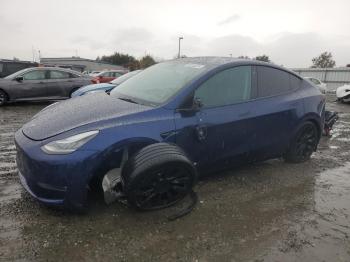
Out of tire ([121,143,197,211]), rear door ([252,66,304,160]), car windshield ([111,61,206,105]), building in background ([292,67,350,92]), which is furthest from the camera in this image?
building in background ([292,67,350,92])

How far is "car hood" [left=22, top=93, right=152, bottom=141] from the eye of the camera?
3.30m

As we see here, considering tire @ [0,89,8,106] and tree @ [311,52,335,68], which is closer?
tire @ [0,89,8,106]

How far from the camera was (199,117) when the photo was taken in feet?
12.6

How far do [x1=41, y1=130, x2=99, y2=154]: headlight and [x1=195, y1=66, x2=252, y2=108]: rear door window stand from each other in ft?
4.56

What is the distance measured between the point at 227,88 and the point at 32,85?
988cm

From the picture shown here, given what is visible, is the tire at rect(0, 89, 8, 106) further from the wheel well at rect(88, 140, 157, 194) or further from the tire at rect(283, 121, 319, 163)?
the tire at rect(283, 121, 319, 163)

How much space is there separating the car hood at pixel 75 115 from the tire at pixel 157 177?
56cm

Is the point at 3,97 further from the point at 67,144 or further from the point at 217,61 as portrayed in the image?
the point at 67,144

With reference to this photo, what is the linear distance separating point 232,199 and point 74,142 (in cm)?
194

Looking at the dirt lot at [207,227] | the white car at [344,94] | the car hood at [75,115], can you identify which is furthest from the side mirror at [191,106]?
the white car at [344,94]

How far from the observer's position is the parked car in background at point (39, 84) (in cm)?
1195

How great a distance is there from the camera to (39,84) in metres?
12.3

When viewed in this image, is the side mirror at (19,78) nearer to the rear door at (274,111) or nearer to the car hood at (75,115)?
the car hood at (75,115)

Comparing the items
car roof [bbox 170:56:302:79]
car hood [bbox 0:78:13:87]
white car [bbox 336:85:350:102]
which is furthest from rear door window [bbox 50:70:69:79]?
white car [bbox 336:85:350:102]
